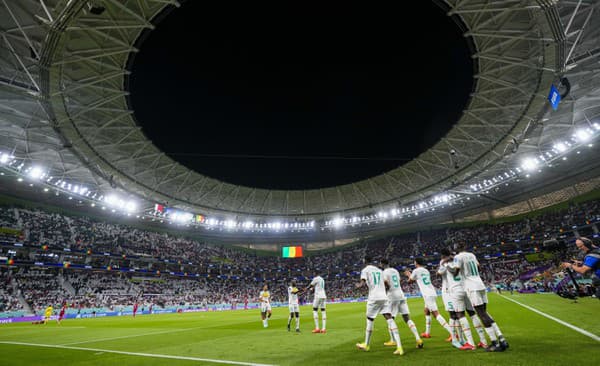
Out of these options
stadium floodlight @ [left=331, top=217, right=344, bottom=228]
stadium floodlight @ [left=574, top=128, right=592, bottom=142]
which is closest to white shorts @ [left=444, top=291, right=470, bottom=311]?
stadium floodlight @ [left=574, top=128, right=592, bottom=142]

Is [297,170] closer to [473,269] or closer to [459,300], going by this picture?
[459,300]

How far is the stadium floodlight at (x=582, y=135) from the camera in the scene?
30.6 meters

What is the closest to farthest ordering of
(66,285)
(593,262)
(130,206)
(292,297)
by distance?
(593,262), (292,297), (66,285), (130,206)

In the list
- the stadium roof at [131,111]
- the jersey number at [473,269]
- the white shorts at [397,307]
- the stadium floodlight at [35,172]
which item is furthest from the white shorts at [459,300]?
the stadium floodlight at [35,172]

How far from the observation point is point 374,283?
775 cm

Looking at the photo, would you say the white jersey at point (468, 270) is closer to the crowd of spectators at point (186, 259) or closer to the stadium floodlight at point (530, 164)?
the stadium floodlight at point (530, 164)

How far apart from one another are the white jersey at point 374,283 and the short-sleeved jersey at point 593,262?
13.7ft

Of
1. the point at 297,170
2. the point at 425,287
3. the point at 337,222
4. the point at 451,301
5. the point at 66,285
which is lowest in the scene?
the point at 451,301

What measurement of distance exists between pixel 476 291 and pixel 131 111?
29.0 m

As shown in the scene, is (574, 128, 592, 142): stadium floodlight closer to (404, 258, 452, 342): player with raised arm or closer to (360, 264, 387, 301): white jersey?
(404, 258, 452, 342): player with raised arm

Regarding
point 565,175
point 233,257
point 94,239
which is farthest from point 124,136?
point 565,175

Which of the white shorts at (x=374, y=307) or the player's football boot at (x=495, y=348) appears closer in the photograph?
the player's football boot at (x=495, y=348)

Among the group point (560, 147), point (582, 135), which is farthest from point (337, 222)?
point (582, 135)

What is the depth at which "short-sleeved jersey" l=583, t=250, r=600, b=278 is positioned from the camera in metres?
5.98
